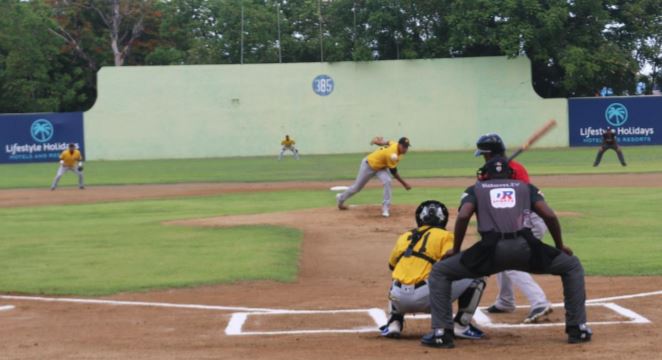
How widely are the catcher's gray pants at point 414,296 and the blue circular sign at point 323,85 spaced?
174 feet

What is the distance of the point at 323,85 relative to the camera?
203 feet

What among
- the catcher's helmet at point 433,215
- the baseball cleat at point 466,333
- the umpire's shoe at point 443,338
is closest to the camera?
the umpire's shoe at point 443,338

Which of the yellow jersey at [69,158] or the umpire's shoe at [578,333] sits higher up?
the yellow jersey at [69,158]

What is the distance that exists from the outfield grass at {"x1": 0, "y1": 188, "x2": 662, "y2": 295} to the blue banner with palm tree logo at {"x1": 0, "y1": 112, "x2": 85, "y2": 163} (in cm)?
3375

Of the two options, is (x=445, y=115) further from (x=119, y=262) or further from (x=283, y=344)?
(x=283, y=344)

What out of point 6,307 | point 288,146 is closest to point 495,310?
point 6,307

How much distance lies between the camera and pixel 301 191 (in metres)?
31.0

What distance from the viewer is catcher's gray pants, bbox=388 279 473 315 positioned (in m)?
9.06

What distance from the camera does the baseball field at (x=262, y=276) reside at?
9.08m

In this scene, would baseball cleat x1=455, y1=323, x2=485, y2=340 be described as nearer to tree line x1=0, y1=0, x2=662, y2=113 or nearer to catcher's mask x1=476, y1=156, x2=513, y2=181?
catcher's mask x1=476, y1=156, x2=513, y2=181

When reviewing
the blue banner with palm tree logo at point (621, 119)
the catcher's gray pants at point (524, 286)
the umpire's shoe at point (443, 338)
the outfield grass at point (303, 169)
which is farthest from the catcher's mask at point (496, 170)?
the blue banner with palm tree logo at point (621, 119)

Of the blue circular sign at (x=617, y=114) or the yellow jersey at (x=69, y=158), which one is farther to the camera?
the blue circular sign at (x=617, y=114)

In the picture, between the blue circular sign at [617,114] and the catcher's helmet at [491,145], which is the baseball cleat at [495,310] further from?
the blue circular sign at [617,114]

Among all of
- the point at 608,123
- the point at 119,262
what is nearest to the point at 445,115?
the point at 608,123
